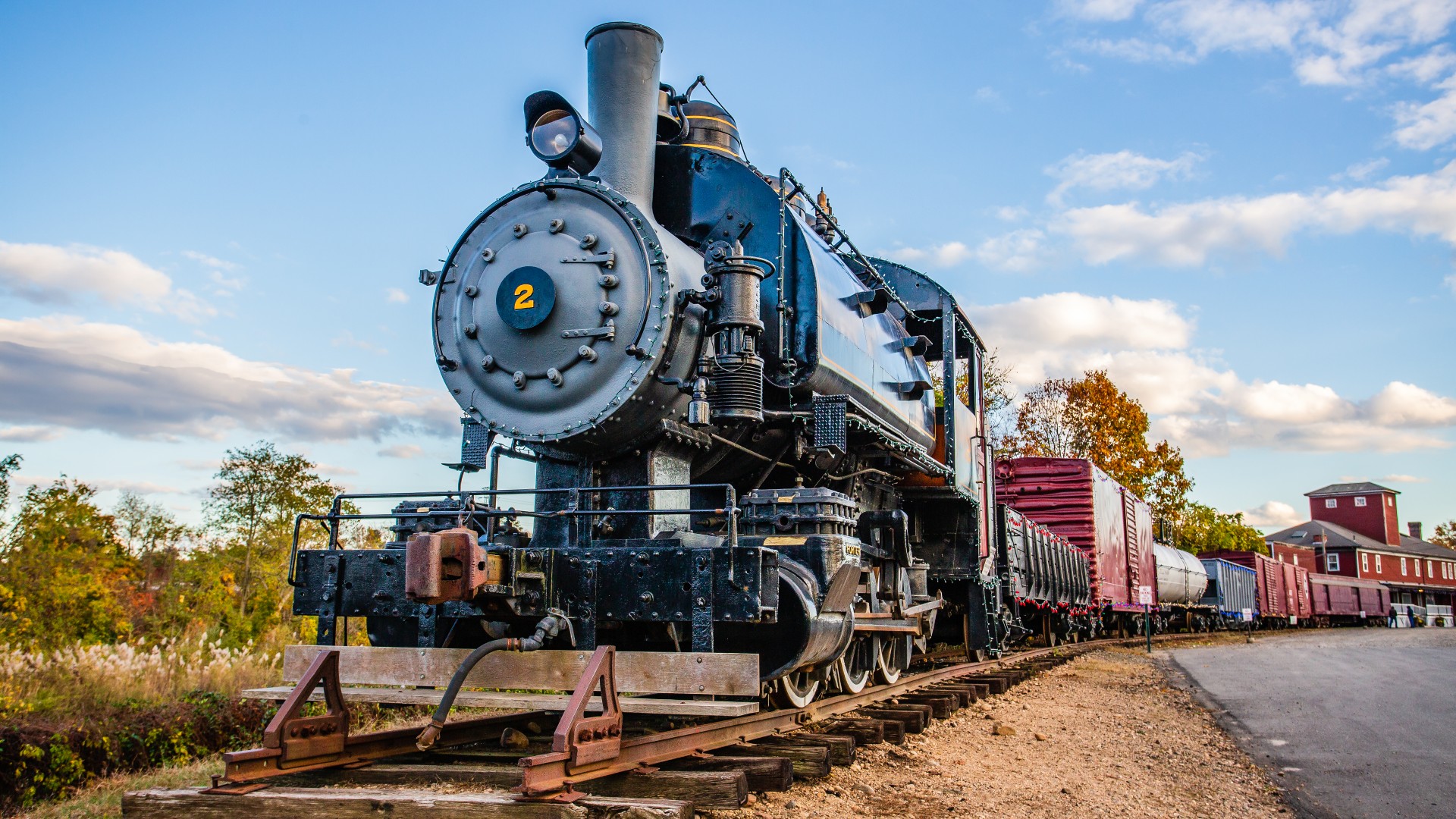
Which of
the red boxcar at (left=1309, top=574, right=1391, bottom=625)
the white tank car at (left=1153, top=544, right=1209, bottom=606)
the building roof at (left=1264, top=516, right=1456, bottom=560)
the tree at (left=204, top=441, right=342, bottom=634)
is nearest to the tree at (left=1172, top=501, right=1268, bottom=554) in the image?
the red boxcar at (left=1309, top=574, right=1391, bottom=625)

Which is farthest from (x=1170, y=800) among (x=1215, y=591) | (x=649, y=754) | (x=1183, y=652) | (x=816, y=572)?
(x=1215, y=591)

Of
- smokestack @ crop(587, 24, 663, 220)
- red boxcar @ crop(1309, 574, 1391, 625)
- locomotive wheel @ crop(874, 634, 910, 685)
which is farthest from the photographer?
red boxcar @ crop(1309, 574, 1391, 625)

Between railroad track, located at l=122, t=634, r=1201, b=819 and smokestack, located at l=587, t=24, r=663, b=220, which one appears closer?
railroad track, located at l=122, t=634, r=1201, b=819

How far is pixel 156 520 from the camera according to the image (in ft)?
64.4

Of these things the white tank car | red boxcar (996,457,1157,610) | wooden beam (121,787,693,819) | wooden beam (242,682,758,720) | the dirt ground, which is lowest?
the dirt ground

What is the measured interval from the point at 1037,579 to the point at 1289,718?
4.60m

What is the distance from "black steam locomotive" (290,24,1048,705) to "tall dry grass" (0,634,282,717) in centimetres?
340

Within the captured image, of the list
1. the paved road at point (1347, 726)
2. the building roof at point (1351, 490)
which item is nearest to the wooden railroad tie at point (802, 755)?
the paved road at point (1347, 726)

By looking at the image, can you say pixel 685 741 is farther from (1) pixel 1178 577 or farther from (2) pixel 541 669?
(1) pixel 1178 577

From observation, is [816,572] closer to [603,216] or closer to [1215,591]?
[603,216]

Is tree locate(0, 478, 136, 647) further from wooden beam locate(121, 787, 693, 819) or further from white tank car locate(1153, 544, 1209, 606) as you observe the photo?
white tank car locate(1153, 544, 1209, 606)

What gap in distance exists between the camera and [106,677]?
852 centimetres

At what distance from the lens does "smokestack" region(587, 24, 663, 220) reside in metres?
6.71

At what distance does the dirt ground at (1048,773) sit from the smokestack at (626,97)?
367cm
